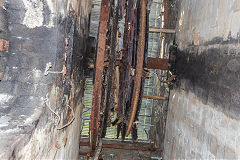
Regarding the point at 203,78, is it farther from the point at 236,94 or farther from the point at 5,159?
the point at 5,159

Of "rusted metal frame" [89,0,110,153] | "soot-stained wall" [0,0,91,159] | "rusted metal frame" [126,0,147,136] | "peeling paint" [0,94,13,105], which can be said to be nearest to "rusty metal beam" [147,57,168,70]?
"rusted metal frame" [126,0,147,136]

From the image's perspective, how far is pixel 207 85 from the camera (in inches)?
137

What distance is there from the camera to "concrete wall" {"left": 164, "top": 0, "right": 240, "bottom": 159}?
2742 mm

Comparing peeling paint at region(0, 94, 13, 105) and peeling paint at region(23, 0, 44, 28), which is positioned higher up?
peeling paint at region(23, 0, 44, 28)

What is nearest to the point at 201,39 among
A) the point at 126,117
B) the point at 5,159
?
the point at 126,117

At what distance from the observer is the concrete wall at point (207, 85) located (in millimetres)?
2742

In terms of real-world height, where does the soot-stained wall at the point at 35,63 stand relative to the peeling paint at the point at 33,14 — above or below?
below

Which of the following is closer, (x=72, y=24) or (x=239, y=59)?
(x=239, y=59)

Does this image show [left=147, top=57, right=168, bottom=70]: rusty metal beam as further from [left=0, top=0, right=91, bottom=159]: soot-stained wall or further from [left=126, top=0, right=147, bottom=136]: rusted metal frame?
[left=0, top=0, right=91, bottom=159]: soot-stained wall

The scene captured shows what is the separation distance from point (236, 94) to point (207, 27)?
5.04 ft

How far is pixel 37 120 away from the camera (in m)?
2.02

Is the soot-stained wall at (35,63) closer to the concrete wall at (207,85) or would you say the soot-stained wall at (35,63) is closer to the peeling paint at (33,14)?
the peeling paint at (33,14)

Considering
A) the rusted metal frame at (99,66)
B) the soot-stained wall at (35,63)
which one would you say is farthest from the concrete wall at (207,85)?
the soot-stained wall at (35,63)

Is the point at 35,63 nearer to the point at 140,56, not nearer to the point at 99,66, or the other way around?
the point at 99,66
